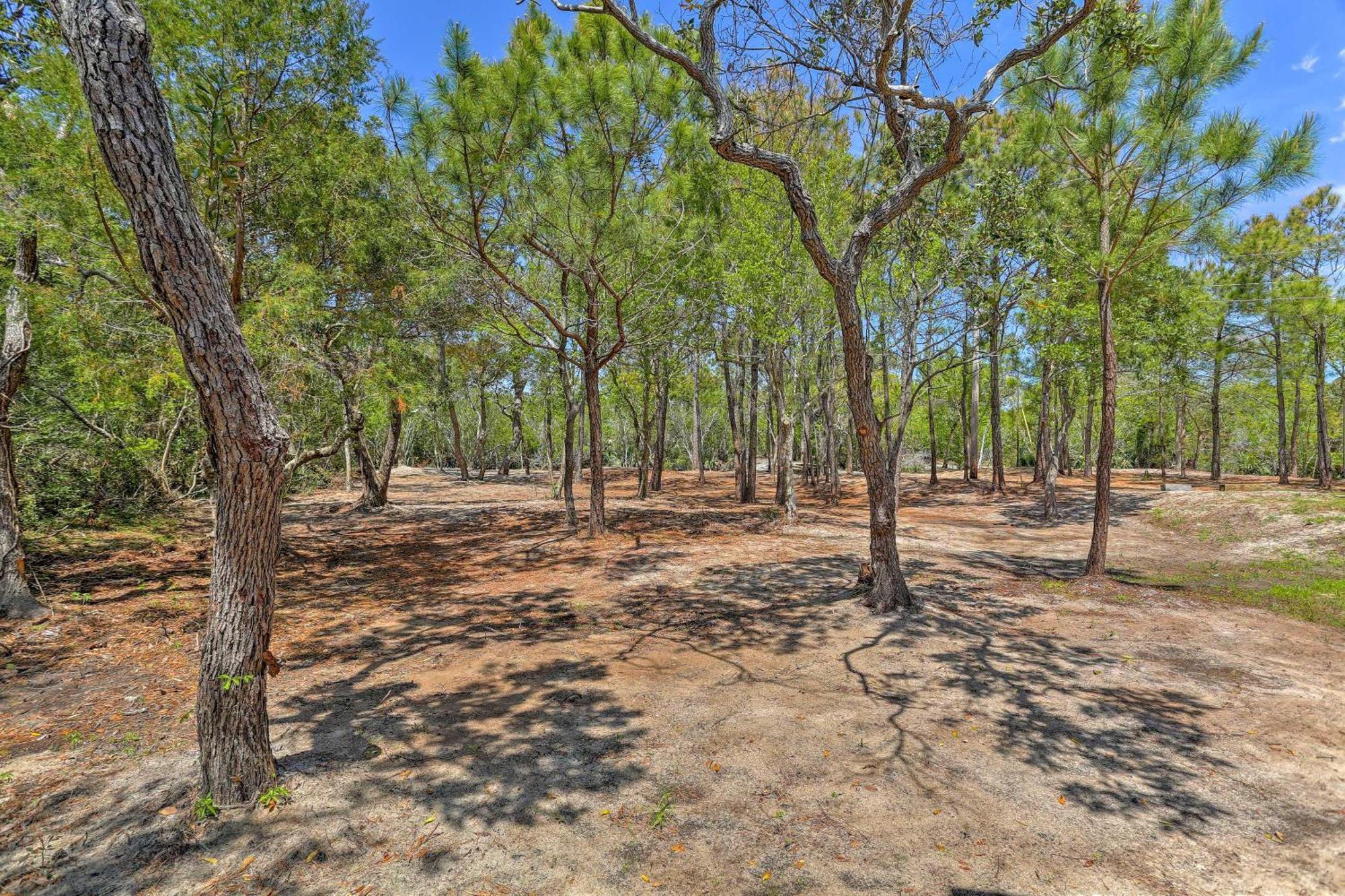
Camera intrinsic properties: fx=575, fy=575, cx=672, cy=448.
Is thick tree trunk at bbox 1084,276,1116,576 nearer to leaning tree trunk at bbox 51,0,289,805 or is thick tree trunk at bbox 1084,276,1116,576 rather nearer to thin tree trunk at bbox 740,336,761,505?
thin tree trunk at bbox 740,336,761,505

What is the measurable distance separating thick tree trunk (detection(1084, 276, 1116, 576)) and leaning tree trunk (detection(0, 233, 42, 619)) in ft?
44.8

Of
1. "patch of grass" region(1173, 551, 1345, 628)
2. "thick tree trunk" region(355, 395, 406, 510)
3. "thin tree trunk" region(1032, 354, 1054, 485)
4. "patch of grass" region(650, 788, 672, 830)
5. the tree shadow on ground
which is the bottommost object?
"patch of grass" region(650, 788, 672, 830)

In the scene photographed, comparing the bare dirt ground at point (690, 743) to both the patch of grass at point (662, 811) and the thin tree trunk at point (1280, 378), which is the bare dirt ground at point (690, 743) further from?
the thin tree trunk at point (1280, 378)

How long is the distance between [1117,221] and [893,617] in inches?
293

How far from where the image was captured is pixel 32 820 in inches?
125

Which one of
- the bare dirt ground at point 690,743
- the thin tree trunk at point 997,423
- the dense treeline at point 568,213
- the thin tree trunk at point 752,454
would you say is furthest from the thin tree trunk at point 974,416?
the bare dirt ground at point 690,743

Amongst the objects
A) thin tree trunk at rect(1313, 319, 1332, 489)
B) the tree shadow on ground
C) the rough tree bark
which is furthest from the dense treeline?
thin tree trunk at rect(1313, 319, 1332, 489)

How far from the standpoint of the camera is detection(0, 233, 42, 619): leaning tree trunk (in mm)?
6043

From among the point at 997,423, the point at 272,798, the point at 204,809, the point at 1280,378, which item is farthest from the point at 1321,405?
the point at 204,809

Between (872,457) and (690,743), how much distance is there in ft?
13.5

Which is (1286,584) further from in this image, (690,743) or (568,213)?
(568,213)

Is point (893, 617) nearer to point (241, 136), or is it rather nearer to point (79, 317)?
point (241, 136)

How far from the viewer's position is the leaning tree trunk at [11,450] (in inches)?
238

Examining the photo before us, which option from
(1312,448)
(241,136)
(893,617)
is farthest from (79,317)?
(1312,448)
